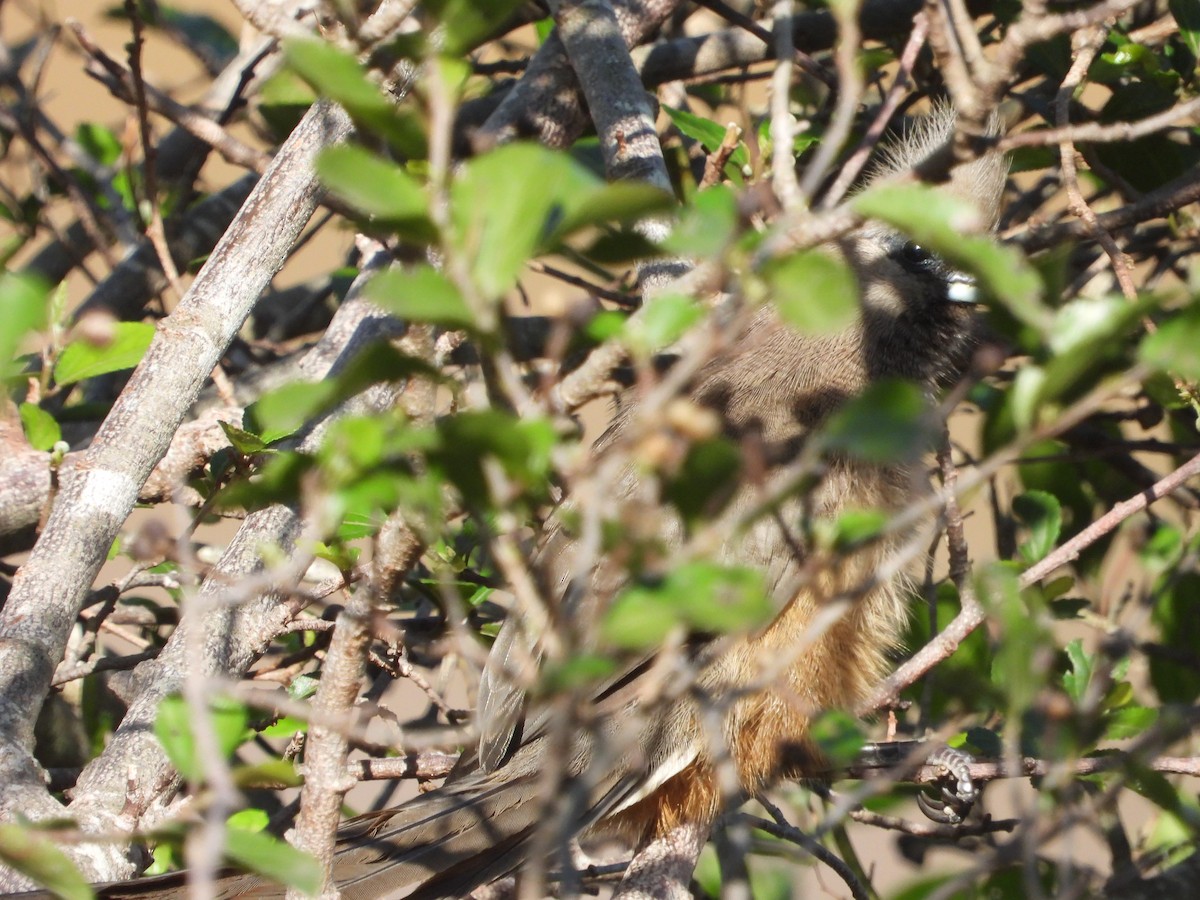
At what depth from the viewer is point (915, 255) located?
3441 millimetres

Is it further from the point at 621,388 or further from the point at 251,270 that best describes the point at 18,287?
the point at 621,388

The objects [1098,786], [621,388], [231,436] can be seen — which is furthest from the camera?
[621,388]

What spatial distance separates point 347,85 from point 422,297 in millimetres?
213

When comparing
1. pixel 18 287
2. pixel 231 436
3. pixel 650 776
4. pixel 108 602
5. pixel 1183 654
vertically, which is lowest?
pixel 1183 654

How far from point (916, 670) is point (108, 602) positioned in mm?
1725

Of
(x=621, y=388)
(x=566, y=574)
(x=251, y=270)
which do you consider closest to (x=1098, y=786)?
(x=566, y=574)

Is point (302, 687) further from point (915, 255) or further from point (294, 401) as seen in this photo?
point (915, 255)

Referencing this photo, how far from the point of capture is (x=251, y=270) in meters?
2.46

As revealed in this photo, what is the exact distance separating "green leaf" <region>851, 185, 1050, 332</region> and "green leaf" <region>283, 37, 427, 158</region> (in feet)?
1.32

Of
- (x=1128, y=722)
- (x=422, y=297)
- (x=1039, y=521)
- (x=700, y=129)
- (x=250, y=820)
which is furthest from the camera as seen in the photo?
(x=1039, y=521)

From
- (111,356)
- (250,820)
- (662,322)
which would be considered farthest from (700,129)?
(662,322)

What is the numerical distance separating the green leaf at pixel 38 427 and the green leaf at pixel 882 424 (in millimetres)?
2273

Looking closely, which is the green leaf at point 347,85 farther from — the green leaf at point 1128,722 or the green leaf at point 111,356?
the green leaf at point 1128,722

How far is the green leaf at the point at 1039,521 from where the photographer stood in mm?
3217
